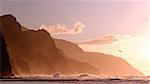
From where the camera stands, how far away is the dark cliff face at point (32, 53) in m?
1.93

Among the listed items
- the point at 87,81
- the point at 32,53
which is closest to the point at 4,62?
the point at 32,53

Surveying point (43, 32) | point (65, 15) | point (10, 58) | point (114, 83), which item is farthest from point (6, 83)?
point (114, 83)

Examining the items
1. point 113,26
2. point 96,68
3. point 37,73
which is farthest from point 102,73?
point 37,73

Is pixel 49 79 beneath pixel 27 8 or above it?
beneath

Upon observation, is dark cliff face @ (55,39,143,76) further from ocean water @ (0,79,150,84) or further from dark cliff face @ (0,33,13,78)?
dark cliff face @ (0,33,13,78)

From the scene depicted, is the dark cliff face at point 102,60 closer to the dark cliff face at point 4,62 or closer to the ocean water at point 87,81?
the ocean water at point 87,81

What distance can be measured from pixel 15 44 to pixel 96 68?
0.60 m

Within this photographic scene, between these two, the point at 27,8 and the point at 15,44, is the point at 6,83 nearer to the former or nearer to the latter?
the point at 15,44

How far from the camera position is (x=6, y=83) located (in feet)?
6.29

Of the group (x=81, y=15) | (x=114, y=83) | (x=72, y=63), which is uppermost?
(x=81, y=15)

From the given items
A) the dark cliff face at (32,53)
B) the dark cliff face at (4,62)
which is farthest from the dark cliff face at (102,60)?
the dark cliff face at (4,62)

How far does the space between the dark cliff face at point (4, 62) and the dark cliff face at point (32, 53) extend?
0.02m

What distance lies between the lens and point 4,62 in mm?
1944

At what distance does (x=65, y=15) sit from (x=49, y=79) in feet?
1.53
